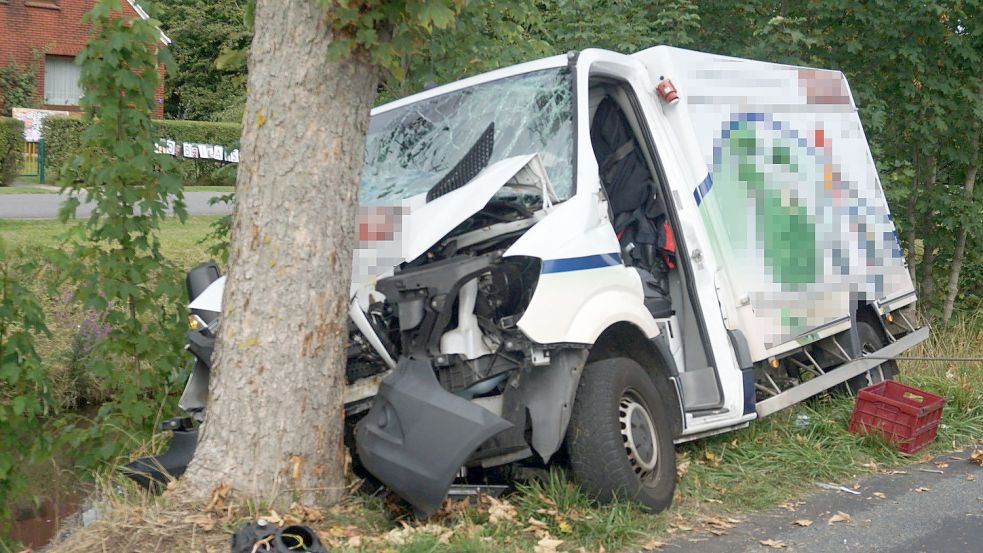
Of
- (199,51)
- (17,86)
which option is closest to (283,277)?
(17,86)

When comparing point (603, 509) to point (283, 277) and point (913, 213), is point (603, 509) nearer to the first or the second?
point (283, 277)

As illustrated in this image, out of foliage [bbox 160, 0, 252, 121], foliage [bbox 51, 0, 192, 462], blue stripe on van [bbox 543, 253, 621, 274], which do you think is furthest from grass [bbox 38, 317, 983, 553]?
foliage [bbox 160, 0, 252, 121]

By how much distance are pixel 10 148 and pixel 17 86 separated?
845cm

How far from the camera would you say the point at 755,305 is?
6613 mm

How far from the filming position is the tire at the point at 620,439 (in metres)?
5.21

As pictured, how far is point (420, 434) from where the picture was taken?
4.71 meters

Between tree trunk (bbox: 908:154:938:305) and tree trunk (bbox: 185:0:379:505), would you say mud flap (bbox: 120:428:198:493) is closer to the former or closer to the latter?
tree trunk (bbox: 185:0:379:505)

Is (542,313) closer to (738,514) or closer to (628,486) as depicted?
(628,486)

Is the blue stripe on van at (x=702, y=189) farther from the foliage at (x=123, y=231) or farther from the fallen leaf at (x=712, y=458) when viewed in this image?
the foliage at (x=123, y=231)

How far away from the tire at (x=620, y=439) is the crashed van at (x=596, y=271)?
0.01m

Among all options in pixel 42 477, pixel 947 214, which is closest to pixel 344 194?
pixel 42 477

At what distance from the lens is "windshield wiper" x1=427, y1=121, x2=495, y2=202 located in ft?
19.3

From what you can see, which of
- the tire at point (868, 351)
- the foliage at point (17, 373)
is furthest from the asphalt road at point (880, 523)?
the foliage at point (17, 373)

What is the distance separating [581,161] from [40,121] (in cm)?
2457
